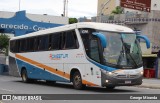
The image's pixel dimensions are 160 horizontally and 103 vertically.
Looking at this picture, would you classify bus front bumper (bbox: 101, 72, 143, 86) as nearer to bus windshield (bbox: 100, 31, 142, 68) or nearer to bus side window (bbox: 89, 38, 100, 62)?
bus windshield (bbox: 100, 31, 142, 68)

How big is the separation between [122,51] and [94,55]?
1349 mm

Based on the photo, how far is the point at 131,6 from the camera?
Answer: 52625 mm

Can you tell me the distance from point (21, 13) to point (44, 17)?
25.1 m

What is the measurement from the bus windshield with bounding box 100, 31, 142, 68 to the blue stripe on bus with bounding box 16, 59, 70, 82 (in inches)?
153

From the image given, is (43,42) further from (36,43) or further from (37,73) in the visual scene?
(37,73)

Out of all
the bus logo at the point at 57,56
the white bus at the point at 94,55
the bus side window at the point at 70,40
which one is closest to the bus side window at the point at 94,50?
the white bus at the point at 94,55

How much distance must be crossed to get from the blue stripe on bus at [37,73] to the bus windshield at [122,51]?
389cm

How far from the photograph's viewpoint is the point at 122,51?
20.4 meters

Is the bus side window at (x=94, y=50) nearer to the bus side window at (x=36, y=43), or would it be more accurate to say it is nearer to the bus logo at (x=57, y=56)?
the bus logo at (x=57, y=56)

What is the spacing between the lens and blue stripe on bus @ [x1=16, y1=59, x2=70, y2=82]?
25.0 meters

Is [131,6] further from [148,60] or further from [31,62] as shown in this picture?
[31,62]

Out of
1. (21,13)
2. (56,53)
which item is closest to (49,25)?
(21,13)

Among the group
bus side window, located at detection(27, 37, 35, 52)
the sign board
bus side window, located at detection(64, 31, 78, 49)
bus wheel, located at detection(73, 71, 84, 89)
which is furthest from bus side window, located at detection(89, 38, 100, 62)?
the sign board

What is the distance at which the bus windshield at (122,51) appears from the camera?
20.3 meters
